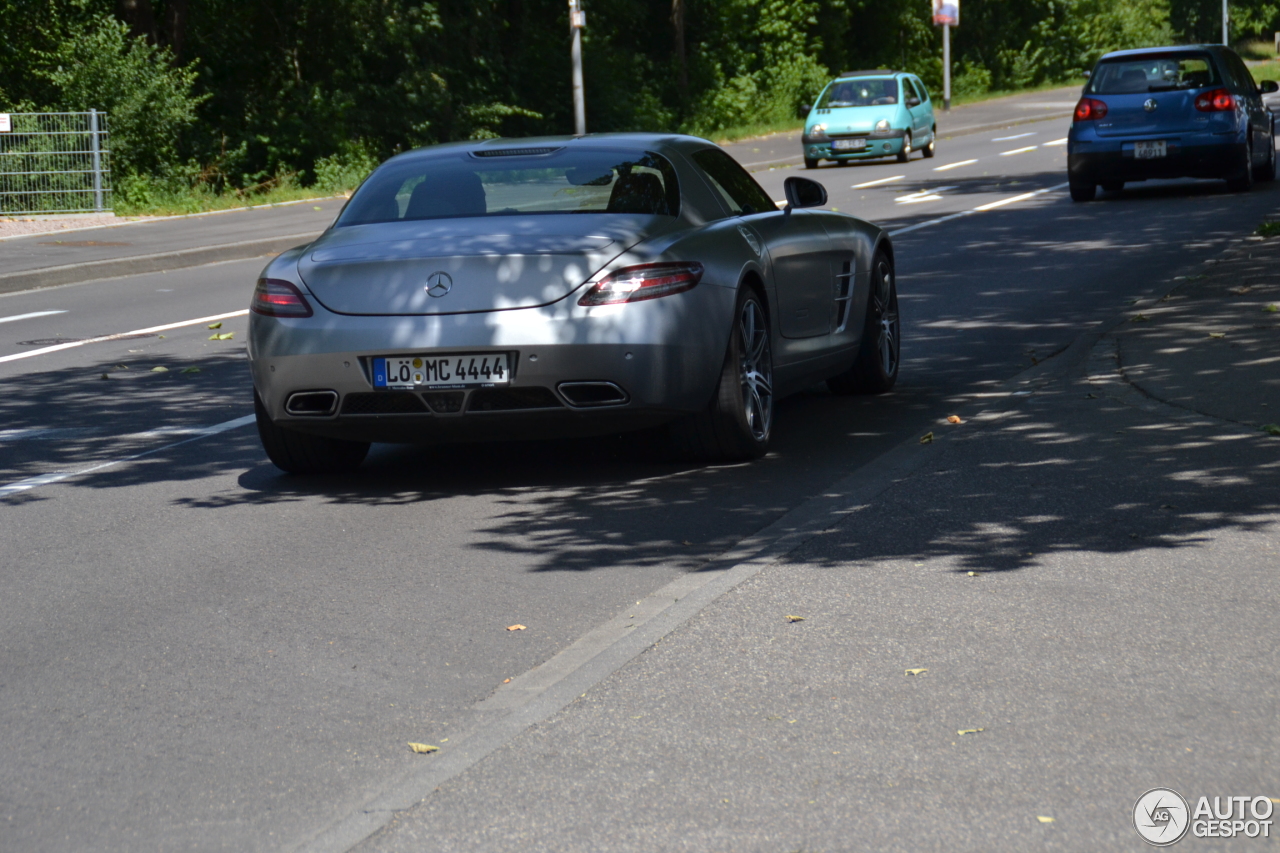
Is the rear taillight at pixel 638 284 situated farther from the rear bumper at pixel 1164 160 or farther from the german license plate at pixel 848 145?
the german license plate at pixel 848 145

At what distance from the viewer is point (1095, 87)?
70.3ft

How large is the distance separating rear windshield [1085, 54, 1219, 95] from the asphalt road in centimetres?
960

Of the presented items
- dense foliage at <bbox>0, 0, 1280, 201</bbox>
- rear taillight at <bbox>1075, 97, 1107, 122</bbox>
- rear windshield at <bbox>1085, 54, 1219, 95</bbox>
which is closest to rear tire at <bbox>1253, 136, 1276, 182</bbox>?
rear windshield at <bbox>1085, 54, 1219, 95</bbox>

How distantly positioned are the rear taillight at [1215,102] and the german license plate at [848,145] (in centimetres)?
1381

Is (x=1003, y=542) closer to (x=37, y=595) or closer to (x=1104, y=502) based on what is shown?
(x=1104, y=502)

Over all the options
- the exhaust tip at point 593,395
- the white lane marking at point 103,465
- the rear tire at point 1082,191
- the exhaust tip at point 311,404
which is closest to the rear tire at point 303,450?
the exhaust tip at point 311,404

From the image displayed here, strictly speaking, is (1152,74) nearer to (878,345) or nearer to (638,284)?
(878,345)

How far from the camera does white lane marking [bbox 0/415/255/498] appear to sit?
25.2 feet

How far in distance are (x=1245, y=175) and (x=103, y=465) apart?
660 inches

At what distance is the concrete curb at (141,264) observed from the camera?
18.1 m

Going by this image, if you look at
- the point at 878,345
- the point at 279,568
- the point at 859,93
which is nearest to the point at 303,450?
the point at 279,568

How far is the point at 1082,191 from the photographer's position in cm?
2180

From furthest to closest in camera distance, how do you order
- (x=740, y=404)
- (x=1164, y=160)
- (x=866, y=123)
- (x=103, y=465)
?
(x=866, y=123), (x=1164, y=160), (x=103, y=465), (x=740, y=404)

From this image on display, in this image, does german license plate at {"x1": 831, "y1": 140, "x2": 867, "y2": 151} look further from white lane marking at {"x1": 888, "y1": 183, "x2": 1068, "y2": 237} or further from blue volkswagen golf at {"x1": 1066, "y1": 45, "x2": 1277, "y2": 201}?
blue volkswagen golf at {"x1": 1066, "y1": 45, "x2": 1277, "y2": 201}
